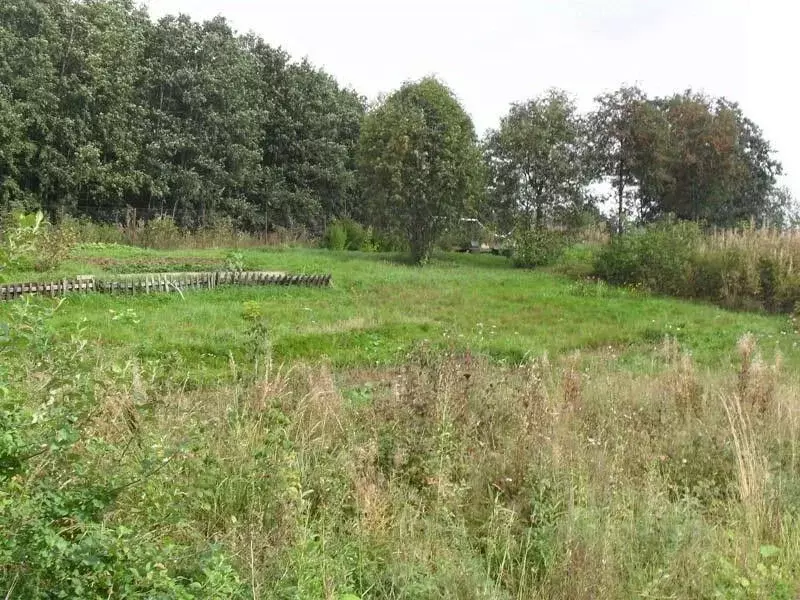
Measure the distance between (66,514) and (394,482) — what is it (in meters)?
1.93

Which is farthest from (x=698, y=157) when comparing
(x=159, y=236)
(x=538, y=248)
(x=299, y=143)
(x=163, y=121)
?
(x=163, y=121)

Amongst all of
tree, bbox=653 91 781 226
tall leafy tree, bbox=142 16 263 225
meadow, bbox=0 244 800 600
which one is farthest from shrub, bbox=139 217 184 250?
meadow, bbox=0 244 800 600

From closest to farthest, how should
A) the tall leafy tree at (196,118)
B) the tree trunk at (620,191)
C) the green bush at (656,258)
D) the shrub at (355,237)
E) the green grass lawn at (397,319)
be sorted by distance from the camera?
the green grass lawn at (397,319) < the green bush at (656,258) < the tree trunk at (620,191) < the shrub at (355,237) < the tall leafy tree at (196,118)

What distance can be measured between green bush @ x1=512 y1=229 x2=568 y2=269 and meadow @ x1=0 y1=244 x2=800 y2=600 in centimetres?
1528

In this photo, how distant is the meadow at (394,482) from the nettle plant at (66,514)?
0.01 meters

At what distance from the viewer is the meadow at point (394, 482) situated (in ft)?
8.63

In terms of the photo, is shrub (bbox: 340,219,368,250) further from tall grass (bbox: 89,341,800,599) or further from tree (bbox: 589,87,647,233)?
tall grass (bbox: 89,341,800,599)

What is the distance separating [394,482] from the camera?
407 centimetres

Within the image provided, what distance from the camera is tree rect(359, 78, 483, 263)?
73.0 feet

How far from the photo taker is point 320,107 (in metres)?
→ 35.6

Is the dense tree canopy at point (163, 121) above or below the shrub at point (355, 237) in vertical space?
above

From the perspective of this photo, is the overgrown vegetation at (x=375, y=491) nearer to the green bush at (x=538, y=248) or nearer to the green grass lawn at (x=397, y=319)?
the green grass lawn at (x=397, y=319)

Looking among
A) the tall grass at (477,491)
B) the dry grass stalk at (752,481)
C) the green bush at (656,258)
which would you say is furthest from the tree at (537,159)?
the dry grass stalk at (752,481)

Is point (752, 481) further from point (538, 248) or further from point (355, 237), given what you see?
point (355, 237)
